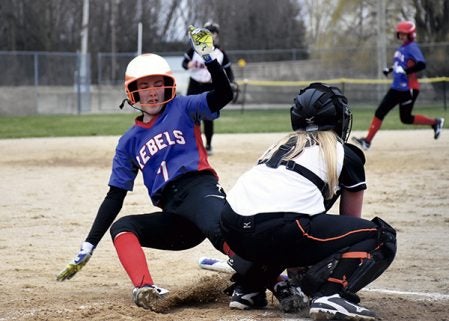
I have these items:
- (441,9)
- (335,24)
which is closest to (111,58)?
(335,24)

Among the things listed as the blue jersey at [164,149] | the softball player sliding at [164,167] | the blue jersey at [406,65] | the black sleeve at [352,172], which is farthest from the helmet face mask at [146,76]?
the blue jersey at [406,65]

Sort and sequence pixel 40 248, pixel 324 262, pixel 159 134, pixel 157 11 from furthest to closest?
pixel 157 11, pixel 40 248, pixel 159 134, pixel 324 262

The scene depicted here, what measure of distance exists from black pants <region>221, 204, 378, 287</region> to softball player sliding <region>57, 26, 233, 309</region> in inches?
21.6

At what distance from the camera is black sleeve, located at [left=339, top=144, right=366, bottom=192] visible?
4.32 metres

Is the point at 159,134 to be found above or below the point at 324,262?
above

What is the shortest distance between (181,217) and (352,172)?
1.20 meters

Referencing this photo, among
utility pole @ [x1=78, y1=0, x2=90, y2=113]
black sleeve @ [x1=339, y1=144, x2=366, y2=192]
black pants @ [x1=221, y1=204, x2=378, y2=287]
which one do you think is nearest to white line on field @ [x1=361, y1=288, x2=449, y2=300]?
black pants @ [x1=221, y1=204, x2=378, y2=287]

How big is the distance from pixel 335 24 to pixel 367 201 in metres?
30.2

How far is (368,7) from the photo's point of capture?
125ft

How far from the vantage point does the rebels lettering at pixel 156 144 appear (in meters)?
5.09

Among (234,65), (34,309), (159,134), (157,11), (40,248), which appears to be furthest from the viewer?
(157,11)

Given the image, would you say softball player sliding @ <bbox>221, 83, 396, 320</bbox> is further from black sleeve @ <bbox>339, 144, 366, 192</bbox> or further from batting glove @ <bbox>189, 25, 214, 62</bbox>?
batting glove @ <bbox>189, 25, 214, 62</bbox>

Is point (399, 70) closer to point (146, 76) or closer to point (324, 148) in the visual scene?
point (146, 76)

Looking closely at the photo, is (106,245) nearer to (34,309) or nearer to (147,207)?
(147,207)
